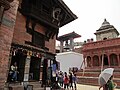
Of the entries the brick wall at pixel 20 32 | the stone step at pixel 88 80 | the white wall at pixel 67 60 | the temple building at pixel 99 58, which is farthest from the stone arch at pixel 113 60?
the brick wall at pixel 20 32

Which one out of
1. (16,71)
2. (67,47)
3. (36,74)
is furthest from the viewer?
(67,47)

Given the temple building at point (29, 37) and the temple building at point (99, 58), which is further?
the temple building at point (99, 58)

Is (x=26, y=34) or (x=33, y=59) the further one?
(x=33, y=59)

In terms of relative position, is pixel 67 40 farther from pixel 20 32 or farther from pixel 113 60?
pixel 20 32

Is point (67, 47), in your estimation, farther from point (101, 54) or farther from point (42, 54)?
point (42, 54)

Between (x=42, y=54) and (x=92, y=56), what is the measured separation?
1553cm

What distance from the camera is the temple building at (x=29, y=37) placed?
664 centimetres

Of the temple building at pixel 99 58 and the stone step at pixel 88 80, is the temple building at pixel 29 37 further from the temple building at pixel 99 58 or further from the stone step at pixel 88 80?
the temple building at pixel 99 58

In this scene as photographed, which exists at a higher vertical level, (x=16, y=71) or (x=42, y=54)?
(x=42, y=54)

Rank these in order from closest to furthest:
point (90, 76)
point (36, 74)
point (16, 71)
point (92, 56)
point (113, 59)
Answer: point (16, 71) < point (36, 74) < point (90, 76) < point (113, 59) < point (92, 56)

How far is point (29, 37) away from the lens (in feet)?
37.5

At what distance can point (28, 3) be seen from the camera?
37.0 feet

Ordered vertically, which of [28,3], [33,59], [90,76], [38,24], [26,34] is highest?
[28,3]

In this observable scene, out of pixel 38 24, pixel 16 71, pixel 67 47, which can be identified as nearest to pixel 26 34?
pixel 38 24
